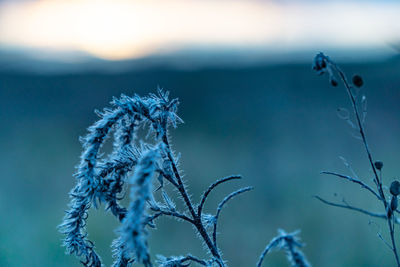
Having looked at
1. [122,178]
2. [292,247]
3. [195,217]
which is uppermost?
[122,178]

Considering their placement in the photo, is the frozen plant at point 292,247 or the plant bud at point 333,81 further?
the plant bud at point 333,81

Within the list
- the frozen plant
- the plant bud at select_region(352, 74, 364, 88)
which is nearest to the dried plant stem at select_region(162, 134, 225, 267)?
the frozen plant

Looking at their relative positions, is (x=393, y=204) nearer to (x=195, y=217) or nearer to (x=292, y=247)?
(x=292, y=247)

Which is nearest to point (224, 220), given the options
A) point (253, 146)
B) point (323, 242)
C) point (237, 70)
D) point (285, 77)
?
point (323, 242)

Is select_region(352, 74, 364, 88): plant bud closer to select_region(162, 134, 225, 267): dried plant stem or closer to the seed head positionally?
the seed head

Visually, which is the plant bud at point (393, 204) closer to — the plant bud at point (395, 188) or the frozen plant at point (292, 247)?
the plant bud at point (395, 188)

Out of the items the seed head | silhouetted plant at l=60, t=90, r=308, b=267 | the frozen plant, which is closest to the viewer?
the frozen plant

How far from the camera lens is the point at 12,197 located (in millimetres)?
10930

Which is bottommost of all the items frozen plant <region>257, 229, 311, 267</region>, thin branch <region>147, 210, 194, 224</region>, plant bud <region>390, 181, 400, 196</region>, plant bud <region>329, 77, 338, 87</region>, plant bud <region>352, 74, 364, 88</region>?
frozen plant <region>257, 229, 311, 267</region>

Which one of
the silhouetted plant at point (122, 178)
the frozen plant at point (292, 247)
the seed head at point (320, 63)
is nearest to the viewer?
the frozen plant at point (292, 247)

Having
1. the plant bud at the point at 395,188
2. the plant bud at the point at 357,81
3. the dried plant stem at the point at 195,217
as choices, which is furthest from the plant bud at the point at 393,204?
the dried plant stem at the point at 195,217

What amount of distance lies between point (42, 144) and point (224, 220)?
6.19m

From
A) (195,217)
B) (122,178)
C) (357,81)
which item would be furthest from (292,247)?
(357,81)

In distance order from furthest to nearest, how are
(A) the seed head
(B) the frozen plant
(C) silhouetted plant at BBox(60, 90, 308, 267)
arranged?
(A) the seed head, (C) silhouetted plant at BBox(60, 90, 308, 267), (B) the frozen plant
